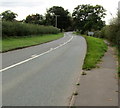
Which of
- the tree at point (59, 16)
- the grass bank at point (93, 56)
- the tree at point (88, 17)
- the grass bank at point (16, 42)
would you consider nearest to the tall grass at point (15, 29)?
the grass bank at point (16, 42)

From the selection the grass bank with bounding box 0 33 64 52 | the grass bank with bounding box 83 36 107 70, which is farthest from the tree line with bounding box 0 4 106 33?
the grass bank with bounding box 83 36 107 70

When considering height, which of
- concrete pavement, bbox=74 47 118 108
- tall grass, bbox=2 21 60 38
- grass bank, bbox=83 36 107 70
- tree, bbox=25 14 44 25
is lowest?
grass bank, bbox=83 36 107 70

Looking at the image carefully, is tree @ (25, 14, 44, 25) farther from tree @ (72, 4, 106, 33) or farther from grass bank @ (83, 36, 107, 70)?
grass bank @ (83, 36, 107, 70)

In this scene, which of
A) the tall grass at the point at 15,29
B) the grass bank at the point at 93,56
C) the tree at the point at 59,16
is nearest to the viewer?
the grass bank at the point at 93,56

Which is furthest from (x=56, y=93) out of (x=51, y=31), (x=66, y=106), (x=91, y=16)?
(x=91, y=16)

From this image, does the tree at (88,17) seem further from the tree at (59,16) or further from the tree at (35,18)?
the tree at (35,18)

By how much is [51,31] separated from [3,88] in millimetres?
70274

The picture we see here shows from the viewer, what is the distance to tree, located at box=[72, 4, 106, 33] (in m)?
102

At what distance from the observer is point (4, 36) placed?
3634cm

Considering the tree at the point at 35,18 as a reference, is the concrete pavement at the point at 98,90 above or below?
below

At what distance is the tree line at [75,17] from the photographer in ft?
336

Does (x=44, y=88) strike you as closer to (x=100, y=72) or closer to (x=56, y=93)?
(x=56, y=93)

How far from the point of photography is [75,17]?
389ft

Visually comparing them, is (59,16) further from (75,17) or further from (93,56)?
(93,56)
